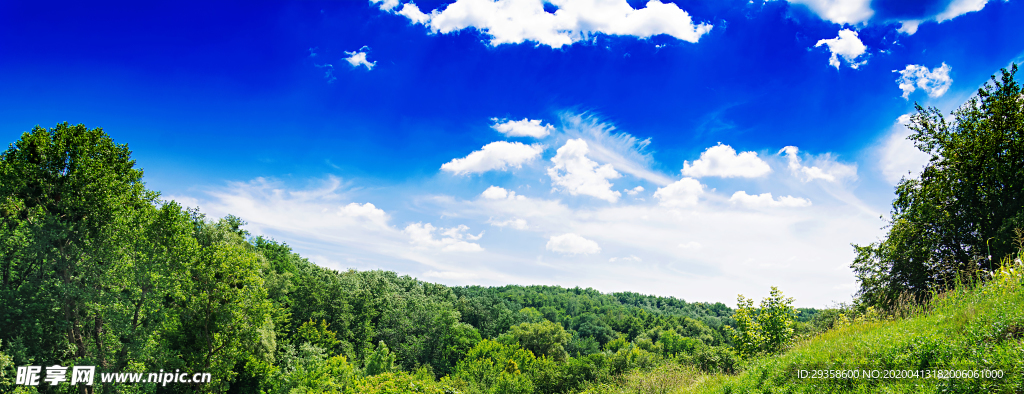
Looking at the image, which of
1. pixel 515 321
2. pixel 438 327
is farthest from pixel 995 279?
pixel 515 321

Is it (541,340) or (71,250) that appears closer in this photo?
(71,250)

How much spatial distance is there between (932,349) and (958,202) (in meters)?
16.3

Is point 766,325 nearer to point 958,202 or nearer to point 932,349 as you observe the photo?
point 958,202

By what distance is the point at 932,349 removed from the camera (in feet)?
22.6

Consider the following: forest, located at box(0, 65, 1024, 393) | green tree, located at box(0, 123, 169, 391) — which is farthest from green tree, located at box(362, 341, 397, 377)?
green tree, located at box(0, 123, 169, 391)

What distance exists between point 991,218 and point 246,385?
145 feet

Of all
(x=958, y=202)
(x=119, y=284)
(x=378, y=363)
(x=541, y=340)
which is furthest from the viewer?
(x=541, y=340)

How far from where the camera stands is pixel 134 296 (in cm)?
2169

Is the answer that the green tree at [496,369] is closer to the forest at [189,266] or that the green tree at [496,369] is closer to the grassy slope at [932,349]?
the forest at [189,266]

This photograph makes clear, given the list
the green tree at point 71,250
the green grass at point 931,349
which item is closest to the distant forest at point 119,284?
the green tree at point 71,250

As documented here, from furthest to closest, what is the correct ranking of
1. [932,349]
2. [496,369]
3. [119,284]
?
[496,369] → [119,284] → [932,349]

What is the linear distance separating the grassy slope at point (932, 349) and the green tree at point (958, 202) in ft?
27.8

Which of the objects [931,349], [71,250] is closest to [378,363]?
[71,250]

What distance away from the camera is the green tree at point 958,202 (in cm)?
1578
